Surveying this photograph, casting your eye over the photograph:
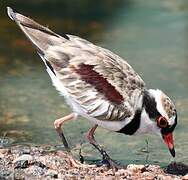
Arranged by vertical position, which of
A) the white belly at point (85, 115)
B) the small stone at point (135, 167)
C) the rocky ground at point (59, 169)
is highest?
the white belly at point (85, 115)

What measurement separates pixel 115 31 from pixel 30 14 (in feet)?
5.88

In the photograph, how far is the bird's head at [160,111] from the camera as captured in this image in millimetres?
8195

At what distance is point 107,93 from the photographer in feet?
27.4

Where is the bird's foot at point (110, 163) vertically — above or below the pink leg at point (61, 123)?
below

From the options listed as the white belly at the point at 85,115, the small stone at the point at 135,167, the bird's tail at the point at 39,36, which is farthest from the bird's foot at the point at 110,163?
the bird's tail at the point at 39,36

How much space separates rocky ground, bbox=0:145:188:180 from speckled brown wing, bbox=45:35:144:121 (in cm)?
59

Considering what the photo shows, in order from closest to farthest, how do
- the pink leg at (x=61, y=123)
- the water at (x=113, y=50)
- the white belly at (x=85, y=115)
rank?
the white belly at (x=85, y=115), the pink leg at (x=61, y=123), the water at (x=113, y=50)

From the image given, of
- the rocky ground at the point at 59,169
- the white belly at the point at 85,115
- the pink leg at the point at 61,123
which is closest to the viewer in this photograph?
the rocky ground at the point at 59,169

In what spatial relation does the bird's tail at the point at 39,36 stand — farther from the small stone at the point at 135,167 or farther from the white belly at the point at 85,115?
the small stone at the point at 135,167

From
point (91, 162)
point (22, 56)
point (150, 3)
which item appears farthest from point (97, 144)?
point (150, 3)

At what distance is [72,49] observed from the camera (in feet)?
28.3

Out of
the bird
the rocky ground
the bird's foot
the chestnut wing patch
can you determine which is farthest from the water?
the chestnut wing patch

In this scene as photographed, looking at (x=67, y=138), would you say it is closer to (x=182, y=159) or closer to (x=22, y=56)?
(x=182, y=159)

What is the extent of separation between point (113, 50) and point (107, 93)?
490cm
